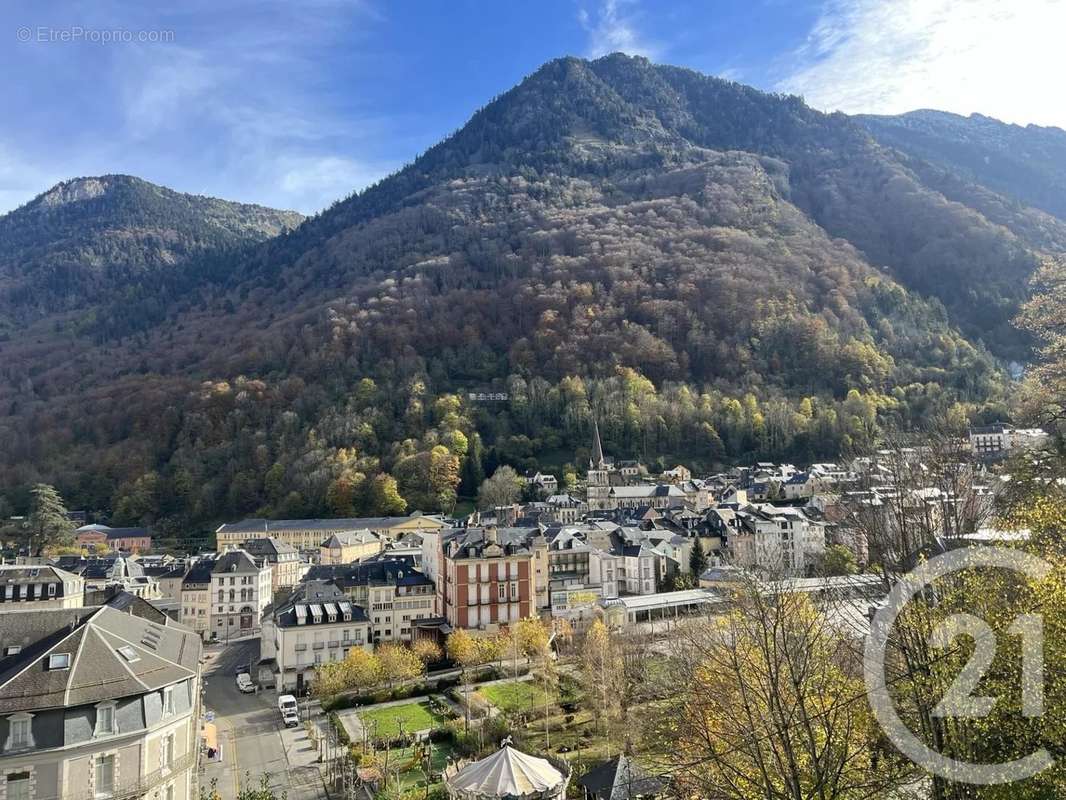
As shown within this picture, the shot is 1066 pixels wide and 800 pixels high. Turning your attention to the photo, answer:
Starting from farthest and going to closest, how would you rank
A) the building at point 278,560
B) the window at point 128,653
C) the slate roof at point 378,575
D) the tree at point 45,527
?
the tree at point 45,527 → the building at point 278,560 → the slate roof at point 378,575 → the window at point 128,653

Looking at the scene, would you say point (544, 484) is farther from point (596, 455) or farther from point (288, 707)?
point (288, 707)

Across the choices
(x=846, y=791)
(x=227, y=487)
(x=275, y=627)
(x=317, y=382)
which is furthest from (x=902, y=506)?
(x=317, y=382)

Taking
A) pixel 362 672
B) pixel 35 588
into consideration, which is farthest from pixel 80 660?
pixel 35 588

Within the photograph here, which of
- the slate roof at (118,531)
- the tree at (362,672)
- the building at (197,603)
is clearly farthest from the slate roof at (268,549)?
the tree at (362,672)

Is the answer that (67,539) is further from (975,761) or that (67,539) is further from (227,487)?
(975,761)

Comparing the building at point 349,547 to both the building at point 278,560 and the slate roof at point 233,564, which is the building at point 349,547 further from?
the slate roof at point 233,564

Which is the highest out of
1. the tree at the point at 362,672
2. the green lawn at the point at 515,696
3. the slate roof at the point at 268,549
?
the slate roof at the point at 268,549
